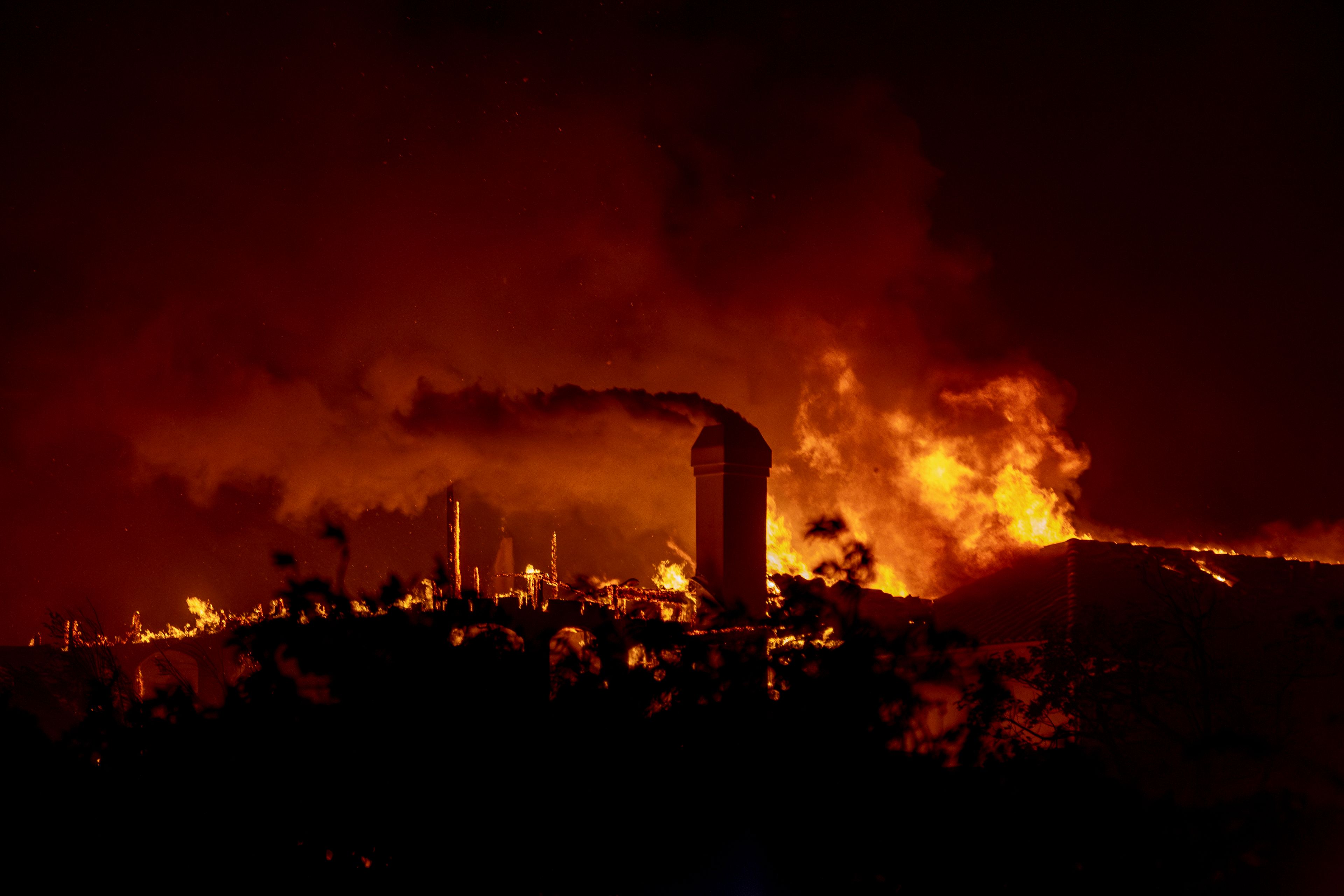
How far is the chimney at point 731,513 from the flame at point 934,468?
1320 cm

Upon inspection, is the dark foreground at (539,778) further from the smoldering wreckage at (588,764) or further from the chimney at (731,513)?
the chimney at (731,513)

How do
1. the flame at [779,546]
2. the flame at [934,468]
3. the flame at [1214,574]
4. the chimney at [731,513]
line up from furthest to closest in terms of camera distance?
the flame at [934,468] → the flame at [779,546] → the flame at [1214,574] → the chimney at [731,513]

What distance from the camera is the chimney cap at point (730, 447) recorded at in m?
12.2

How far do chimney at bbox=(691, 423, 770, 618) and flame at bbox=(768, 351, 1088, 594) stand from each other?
43.3 feet

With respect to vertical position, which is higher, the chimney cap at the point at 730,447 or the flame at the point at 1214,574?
the chimney cap at the point at 730,447

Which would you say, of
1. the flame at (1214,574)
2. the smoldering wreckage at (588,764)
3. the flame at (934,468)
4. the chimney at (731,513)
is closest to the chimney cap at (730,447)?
the chimney at (731,513)

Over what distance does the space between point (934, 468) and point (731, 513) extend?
16.1 meters

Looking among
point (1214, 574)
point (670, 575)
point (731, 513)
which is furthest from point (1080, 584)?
point (670, 575)

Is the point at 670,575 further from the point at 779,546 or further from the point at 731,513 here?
the point at 731,513

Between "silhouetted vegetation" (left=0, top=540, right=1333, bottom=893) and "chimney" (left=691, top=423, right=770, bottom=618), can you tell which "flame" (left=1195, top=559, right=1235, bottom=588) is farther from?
"silhouetted vegetation" (left=0, top=540, right=1333, bottom=893)

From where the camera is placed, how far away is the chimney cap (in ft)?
39.9

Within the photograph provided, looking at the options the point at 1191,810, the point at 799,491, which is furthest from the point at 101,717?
the point at 799,491

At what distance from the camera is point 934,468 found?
88.1 feet

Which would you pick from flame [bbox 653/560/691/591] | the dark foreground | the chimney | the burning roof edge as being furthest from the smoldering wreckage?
flame [bbox 653/560/691/591]
